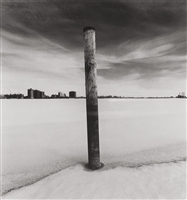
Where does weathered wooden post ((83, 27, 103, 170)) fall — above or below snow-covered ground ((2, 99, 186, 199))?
above

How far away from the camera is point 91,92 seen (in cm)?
326

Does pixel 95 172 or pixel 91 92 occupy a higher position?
pixel 91 92

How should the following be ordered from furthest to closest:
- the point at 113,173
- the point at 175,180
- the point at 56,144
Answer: the point at 56,144 → the point at 113,173 → the point at 175,180

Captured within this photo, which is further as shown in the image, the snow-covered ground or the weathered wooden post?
the weathered wooden post

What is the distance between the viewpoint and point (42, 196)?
2559 mm

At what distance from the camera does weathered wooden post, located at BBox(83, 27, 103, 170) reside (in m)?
3.19

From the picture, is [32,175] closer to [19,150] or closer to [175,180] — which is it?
[19,150]

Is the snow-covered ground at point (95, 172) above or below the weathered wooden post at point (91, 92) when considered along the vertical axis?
below

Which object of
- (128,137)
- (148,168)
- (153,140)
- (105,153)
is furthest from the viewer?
(128,137)

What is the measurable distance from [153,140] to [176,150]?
3.87ft

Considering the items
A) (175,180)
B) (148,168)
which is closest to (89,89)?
(148,168)

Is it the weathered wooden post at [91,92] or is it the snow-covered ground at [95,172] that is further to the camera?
the weathered wooden post at [91,92]

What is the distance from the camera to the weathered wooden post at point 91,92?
126 inches

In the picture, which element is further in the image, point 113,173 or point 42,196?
point 113,173
